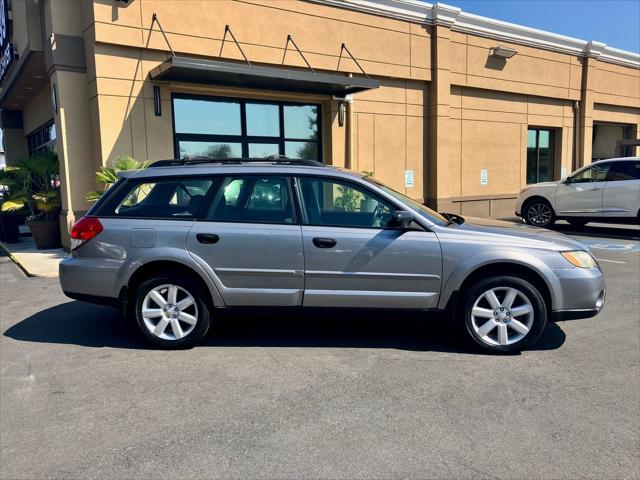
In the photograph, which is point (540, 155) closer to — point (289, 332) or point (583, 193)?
point (583, 193)

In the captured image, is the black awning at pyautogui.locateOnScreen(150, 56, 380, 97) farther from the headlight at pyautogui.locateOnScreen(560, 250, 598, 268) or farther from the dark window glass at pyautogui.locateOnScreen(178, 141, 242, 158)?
the headlight at pyautogui.locateOnScreen(560, 250, 598, 268)

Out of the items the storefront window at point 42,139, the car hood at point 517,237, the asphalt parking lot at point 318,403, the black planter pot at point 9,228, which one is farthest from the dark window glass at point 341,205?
the storefront window at point 42,139

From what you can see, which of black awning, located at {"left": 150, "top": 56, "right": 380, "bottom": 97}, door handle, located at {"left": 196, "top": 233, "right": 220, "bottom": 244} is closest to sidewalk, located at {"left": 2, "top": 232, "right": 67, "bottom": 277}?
black awning, located at {"left": 150, "top": 56, "right": 380, "bottom": 97}

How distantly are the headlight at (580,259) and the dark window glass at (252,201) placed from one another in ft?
8.33

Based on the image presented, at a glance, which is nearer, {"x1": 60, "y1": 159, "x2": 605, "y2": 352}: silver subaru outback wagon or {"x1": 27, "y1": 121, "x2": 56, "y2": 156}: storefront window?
{"x1": 60, "y1": 159, "x2": 605, "y2": 352}: silver subaru outback wagon

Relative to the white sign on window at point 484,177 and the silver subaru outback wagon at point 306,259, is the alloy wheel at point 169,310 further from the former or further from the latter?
the white sign on window at point 484,177

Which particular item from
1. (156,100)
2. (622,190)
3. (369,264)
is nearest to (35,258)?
(156,100)

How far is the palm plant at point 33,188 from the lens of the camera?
11242 millimetres

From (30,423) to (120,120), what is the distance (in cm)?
769

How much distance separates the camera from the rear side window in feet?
16.3

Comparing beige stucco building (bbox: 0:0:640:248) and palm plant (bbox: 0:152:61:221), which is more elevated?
beige stucco building (bbox: 0:0:640:248)

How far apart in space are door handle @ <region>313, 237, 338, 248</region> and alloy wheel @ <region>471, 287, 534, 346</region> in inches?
54.7

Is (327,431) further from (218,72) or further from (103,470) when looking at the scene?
(218,72)

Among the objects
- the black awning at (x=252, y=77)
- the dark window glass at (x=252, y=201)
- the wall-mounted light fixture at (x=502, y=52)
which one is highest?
the wall-mounted light fixture at (x=502, y=52)
